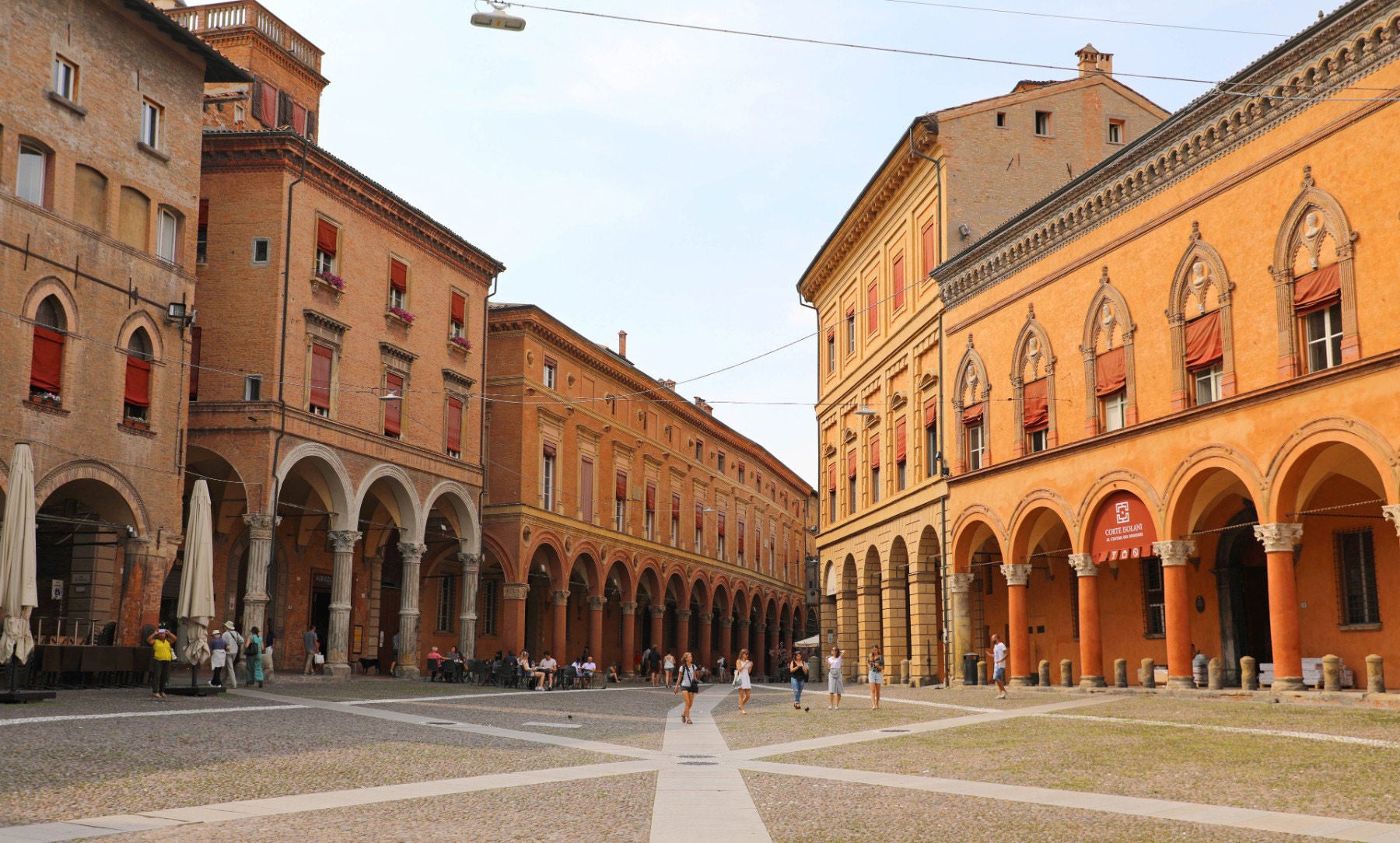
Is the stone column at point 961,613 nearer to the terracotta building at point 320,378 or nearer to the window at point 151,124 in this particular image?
the terracotta building at point 320,378

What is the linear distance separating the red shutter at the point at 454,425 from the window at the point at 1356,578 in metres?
26.9

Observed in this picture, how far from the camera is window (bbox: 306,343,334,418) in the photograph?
3459 centimetres

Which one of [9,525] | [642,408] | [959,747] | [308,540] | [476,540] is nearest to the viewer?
[959,747]

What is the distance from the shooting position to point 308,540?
39125 millimetres

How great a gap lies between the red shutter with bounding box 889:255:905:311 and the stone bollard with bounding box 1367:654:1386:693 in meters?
20.5

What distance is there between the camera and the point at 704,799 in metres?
11.6

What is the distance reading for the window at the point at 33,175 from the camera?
83.8 ft

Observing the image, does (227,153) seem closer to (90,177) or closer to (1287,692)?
(90,177)

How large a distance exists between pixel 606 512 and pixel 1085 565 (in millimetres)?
28312

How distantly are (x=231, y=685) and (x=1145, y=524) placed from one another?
2040cm

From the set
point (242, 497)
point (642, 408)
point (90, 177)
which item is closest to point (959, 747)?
point (90, 177)

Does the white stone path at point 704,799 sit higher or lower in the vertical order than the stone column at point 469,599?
lower

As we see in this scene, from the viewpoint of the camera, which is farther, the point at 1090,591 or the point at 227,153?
the point at 227,153

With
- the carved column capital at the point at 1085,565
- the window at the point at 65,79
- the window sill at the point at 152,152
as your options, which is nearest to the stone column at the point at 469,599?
the window sill at the point at 152,152
